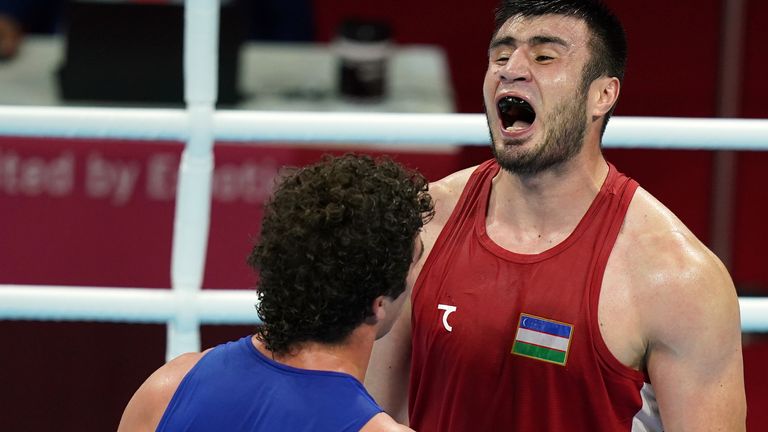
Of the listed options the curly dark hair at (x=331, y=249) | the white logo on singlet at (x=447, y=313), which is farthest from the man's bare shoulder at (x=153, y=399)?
the white logo on singlet at (x=447, y=313)

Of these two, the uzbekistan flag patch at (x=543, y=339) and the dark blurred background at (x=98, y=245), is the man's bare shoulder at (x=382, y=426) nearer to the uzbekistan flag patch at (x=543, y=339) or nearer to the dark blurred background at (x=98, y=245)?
the uzbekistan flag patch at (x=543, y=339)

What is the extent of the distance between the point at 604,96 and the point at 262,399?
0.79 m

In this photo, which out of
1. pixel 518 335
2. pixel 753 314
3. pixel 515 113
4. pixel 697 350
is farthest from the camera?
pixel 753 314

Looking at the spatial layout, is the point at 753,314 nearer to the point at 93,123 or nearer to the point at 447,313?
the point at 447,313

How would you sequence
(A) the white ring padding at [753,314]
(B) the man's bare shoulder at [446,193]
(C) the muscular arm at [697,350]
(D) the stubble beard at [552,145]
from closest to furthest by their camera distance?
1. (C) the muscular arm at [697,350]
2. (D) the stubble beard at [552,145]
3. (B) the man's bare shoulder at [446,193]
4. (A) the white ring padding at [753,314]

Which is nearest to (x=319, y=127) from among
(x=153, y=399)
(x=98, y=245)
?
(x=153, y=399)

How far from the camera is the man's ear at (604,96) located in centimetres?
196

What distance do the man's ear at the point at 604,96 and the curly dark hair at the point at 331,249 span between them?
0.47 metres

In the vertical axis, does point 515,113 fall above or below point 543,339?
above

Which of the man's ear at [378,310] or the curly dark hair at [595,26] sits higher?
the curly dark hair at [595,26]

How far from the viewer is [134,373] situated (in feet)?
10.1

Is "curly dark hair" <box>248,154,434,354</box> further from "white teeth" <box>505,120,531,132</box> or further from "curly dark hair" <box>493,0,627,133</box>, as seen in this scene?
"curly dark hair" <box>493,0,627,133</box>

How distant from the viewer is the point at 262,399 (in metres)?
1.54

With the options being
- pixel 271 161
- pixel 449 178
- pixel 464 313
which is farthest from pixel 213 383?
pixel 271 161
